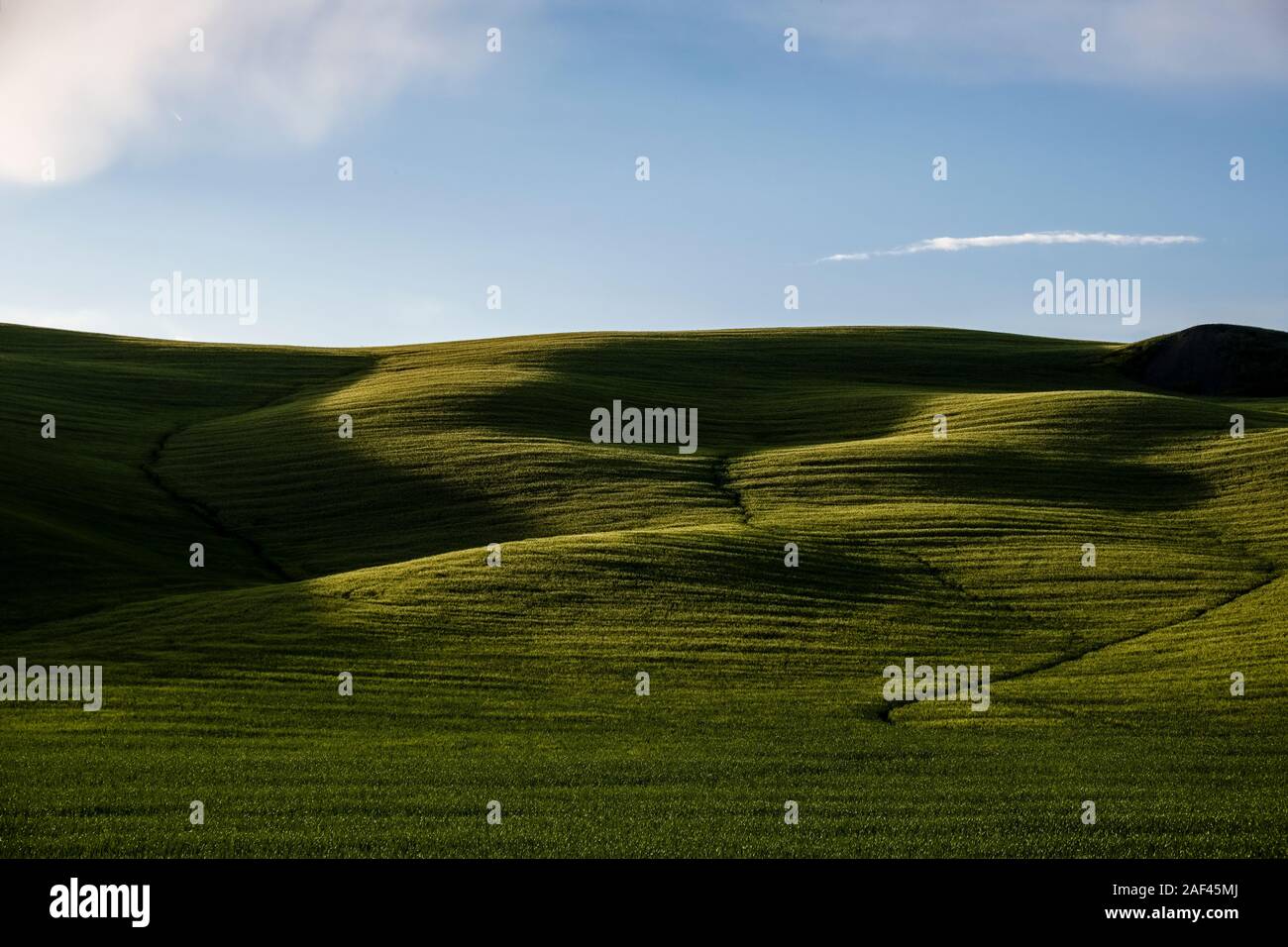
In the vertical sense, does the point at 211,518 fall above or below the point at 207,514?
below

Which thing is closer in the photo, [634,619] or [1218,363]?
[634,619]

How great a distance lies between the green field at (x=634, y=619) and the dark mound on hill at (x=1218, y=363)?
216 centimetres

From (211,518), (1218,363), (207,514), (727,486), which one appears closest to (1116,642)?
(727,486)

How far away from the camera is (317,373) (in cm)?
6675

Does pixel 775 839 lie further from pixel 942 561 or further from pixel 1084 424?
pixel 1084 424

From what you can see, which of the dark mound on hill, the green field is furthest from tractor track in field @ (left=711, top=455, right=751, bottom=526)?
the dark mound on hill

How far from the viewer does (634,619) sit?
1110 inches

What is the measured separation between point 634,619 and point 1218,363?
46.7 metres

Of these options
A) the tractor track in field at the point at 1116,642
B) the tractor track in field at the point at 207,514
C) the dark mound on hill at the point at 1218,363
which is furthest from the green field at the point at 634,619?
the dark mound on hill at the point at 1218,363

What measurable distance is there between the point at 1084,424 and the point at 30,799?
41.8 m

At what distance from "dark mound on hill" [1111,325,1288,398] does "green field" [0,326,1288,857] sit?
2.16 m

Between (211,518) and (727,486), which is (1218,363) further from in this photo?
(211,518)

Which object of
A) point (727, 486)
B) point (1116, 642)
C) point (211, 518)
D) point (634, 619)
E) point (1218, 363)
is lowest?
point (1116, 642)
